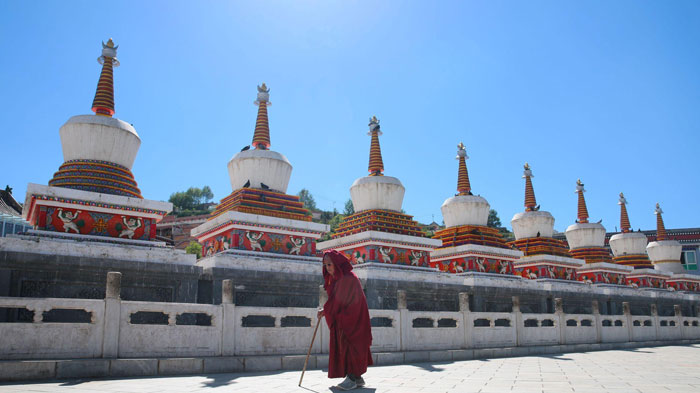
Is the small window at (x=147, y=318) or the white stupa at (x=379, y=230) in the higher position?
the white stupa at (x=379, y=230)

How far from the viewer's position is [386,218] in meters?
21.9

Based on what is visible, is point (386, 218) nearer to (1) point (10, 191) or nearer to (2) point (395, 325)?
(2) point (395, 325)

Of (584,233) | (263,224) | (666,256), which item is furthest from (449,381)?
(666,256)

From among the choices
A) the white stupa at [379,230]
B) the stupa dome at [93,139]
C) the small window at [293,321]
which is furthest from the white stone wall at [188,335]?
the stupa dome at [93,139]

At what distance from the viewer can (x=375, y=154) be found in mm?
24297

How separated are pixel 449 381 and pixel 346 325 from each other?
222 cm

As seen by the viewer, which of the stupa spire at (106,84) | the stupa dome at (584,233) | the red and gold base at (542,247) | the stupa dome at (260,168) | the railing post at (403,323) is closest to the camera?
the railing post at (403,323)

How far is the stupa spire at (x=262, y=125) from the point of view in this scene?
2097 centimetres

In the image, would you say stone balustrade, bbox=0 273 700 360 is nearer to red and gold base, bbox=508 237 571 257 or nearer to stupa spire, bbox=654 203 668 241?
red and gold base, bbox=508 237 571 257

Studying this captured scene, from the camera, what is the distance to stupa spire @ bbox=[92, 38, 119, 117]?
17984 millimetres

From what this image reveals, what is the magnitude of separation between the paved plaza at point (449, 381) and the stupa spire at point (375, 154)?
12414 mm

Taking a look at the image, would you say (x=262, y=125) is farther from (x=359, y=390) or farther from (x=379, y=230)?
(x=359, y=390)

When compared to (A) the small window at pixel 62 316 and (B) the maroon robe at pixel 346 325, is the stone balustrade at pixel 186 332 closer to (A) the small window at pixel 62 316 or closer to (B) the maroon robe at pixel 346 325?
(A) the small window at pixel 62 316

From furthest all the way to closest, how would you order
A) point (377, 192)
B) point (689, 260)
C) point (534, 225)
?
point (689, 260) → point (534, 225) → point (377, 192)
